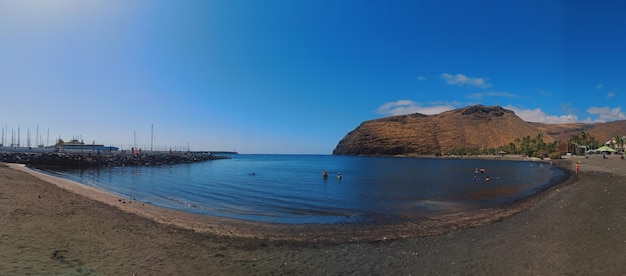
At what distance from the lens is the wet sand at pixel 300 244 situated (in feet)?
26.7

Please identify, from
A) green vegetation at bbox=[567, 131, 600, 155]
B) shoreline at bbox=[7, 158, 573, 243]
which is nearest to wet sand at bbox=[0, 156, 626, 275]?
shoreline at bbox=[7, 158, 573, 243]

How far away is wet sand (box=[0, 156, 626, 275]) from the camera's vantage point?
26.7 ft

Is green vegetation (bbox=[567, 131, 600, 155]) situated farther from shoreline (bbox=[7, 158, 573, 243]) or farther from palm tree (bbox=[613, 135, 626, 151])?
shoreline (bbox=[7, 158, 573, 243])

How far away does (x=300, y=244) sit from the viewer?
11.3m

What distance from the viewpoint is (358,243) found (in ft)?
37.2

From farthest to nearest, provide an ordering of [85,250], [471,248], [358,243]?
[358,243], [471,248], [85,250]

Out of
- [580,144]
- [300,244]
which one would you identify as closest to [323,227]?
[300,244]

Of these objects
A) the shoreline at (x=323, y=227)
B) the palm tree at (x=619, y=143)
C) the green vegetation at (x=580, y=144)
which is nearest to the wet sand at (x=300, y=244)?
the shoreline at (x=323, y=227)

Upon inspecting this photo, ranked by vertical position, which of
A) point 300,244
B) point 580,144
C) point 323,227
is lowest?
point 323,227

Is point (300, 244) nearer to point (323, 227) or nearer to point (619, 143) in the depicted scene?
point (323, 227)

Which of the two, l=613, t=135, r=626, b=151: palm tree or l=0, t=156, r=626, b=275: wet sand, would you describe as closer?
l=0, t=156, r=626, b=275: wet sand

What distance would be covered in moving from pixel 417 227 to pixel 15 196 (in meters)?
20.0

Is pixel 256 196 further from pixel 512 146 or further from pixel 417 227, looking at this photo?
pixel 512 146

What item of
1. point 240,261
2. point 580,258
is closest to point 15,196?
point 240,261
